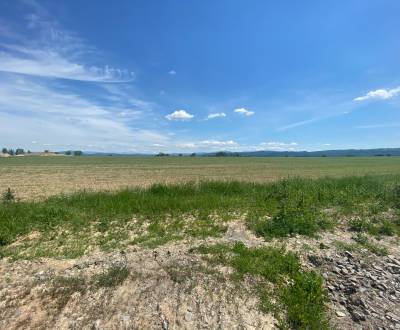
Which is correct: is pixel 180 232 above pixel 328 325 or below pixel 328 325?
above

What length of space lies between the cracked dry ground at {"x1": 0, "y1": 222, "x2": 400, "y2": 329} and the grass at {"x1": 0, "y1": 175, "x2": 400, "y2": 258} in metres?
0.92

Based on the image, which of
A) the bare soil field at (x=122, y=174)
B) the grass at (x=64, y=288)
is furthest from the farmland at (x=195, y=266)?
the bare soil field at (x=122, y=174)

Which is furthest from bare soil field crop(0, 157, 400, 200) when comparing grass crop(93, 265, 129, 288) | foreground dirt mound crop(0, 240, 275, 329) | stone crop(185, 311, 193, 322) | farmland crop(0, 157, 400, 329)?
stone crop(185, 311, 193, 322)

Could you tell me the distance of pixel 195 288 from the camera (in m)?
4.84

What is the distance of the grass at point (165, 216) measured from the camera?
6.97 meters

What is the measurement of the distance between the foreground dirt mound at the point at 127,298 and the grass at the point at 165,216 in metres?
1.05

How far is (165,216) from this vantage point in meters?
8.96

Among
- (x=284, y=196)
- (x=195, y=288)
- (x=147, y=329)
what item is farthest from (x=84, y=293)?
(x=284, y=196)

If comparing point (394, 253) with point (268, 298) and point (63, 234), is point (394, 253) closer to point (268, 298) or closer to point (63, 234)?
point (268, 298)

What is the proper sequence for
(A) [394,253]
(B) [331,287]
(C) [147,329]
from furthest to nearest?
(A) [394,253] < (B) [331,287] < (C) [147,329]

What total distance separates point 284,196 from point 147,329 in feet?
30.8

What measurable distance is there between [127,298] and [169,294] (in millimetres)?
702

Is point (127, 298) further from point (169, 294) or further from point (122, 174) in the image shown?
point (122, 174)

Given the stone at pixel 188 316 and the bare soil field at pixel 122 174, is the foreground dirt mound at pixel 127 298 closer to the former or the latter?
the stone at pixel 188 316
